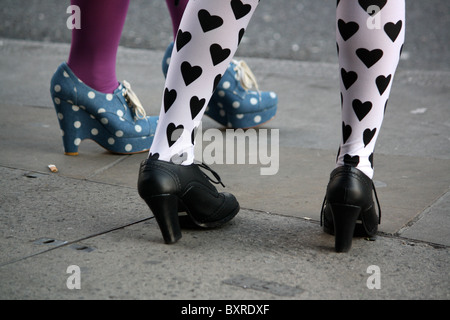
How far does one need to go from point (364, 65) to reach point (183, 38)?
43cm

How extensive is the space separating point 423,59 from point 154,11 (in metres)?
2.53

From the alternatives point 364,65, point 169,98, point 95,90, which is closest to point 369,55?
point 364,65

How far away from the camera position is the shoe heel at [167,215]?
1.69 m

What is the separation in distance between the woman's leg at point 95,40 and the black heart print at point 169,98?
0.84 metres

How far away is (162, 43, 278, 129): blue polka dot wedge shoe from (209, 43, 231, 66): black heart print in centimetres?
111

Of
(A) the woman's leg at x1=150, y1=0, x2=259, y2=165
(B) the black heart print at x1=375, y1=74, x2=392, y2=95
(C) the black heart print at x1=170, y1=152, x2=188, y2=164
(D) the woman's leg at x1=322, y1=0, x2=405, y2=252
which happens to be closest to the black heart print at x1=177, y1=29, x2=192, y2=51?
(A) the woman's leg at x1=150, y1=0, x2=259, y2=165

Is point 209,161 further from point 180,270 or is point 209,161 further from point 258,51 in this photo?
point 258,51

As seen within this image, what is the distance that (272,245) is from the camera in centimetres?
175

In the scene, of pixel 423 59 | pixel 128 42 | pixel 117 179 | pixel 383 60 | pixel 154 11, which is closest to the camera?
pixel 383 60

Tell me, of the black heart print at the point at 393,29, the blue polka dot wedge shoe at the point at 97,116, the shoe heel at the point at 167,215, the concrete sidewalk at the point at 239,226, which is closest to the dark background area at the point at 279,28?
the concrete sidewalk at the point at 239,226

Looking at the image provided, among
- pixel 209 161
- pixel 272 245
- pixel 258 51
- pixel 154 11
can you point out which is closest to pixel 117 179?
pixel 209 161

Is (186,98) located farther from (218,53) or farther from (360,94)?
(360,94)

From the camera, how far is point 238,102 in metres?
2.89

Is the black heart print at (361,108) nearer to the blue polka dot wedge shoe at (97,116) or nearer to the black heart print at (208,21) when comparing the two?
the black heart print at (208,21)
